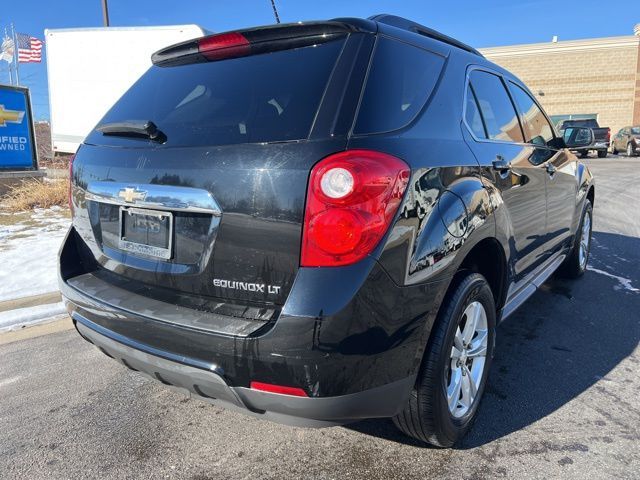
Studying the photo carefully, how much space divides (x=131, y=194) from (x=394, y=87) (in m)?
1.20

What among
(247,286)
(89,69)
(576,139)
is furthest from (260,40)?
(89,69)

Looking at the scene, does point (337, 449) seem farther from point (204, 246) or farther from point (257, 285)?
point (204, 246)

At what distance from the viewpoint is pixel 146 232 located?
7.20ft

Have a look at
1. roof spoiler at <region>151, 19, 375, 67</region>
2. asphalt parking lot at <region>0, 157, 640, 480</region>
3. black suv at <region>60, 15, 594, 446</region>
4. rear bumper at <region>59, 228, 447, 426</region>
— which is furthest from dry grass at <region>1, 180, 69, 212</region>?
rear bumper at <region>59, 228, 447, 426</region>

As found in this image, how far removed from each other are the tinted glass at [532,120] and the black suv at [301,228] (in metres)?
1.12

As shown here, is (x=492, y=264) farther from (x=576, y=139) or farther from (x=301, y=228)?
(x=576, y=139)

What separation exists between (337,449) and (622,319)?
2.90 metres

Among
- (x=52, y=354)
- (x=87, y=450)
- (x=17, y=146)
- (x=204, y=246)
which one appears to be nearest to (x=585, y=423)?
(x=204, y=246)

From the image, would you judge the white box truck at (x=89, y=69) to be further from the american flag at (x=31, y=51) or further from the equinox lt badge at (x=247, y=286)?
the american flag at (x=31, y=51)

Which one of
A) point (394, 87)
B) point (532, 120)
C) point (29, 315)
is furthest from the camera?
point (29, 315)

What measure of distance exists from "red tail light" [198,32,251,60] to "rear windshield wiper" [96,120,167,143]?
46 cm

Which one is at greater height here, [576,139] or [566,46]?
[566,46]

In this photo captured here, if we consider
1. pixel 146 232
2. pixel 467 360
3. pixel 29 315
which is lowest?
pixel 29 315

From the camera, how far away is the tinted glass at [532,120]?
12.0 ft
